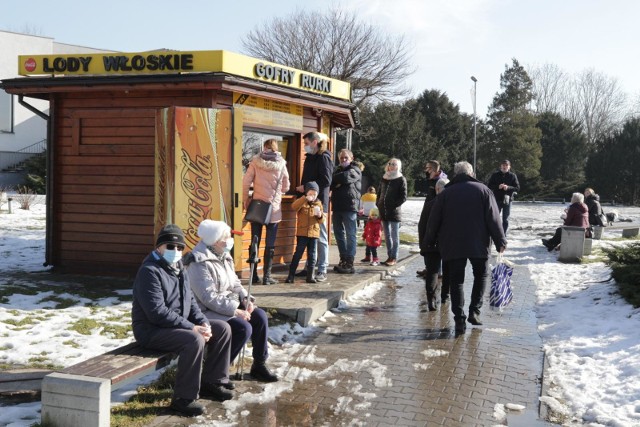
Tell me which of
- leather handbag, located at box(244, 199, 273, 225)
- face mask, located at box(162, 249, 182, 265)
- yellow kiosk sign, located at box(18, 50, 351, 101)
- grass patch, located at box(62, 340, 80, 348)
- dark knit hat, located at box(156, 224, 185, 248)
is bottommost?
grass patch, located at box(62, 340, 80, 348)

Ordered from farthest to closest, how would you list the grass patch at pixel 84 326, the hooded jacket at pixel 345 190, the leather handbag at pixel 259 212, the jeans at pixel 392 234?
1. the jeans at pixel 392 234
2. the hooded jacket at pixel 345 190
3. the leather handbag at pixel 259 212
4. the grass patch at pixel 84 326

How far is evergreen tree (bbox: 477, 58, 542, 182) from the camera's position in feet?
157

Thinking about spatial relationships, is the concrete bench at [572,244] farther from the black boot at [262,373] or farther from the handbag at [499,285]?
A: the black boot at [262,373]

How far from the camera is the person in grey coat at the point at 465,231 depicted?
7566mm

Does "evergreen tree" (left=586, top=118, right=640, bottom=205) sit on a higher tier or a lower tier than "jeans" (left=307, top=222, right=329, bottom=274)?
higher

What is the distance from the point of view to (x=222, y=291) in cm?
558

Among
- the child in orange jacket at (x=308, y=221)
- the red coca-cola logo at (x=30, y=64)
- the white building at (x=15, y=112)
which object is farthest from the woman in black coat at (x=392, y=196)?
the white building at (x=15, y=112)

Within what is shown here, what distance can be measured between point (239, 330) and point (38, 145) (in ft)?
112

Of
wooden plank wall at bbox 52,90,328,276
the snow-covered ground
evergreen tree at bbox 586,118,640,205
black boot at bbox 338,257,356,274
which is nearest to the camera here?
the snow-covered ground

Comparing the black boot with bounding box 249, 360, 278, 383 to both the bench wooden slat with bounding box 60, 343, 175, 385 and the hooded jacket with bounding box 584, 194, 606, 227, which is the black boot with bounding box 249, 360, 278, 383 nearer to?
the bench wooden slat with bounding box 60, 343, 175, 385

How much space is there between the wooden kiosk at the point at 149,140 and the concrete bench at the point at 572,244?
619cm

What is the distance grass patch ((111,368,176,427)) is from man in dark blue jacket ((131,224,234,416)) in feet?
0.66

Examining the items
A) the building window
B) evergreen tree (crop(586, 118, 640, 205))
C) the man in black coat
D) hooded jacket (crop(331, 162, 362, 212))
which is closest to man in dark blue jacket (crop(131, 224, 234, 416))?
hooded jacket (crop(331, 162, 362, 212))

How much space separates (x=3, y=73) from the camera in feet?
115
